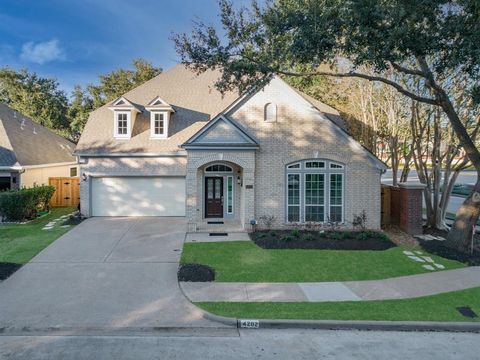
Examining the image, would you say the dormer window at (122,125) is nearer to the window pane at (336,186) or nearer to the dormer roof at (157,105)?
the dormer roof at (157,105)

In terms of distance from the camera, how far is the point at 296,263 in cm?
1056

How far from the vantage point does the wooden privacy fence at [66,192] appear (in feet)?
70.5

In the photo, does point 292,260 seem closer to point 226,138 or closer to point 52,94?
point 226,138

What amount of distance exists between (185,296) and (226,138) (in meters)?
7.89

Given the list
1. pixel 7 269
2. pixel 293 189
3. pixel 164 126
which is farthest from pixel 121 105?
pixel 7 269

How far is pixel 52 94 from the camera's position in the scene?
129ft

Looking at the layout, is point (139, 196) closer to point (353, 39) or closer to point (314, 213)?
point (314, 213)

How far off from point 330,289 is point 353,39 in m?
7.08

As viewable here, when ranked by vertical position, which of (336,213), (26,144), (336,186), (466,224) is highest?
(26,144)

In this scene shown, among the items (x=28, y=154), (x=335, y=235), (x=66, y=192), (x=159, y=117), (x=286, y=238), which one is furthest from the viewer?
(x=66, y=192)

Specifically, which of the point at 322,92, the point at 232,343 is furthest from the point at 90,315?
the point at 322,92

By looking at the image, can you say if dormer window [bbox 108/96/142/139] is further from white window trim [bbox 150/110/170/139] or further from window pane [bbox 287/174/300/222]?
window pane [bbox 287/174/300/222]

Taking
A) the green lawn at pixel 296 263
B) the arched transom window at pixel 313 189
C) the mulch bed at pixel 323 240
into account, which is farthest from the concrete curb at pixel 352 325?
the arched transom window at pixel 313 189

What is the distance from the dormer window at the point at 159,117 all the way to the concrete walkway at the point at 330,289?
1107 cm
